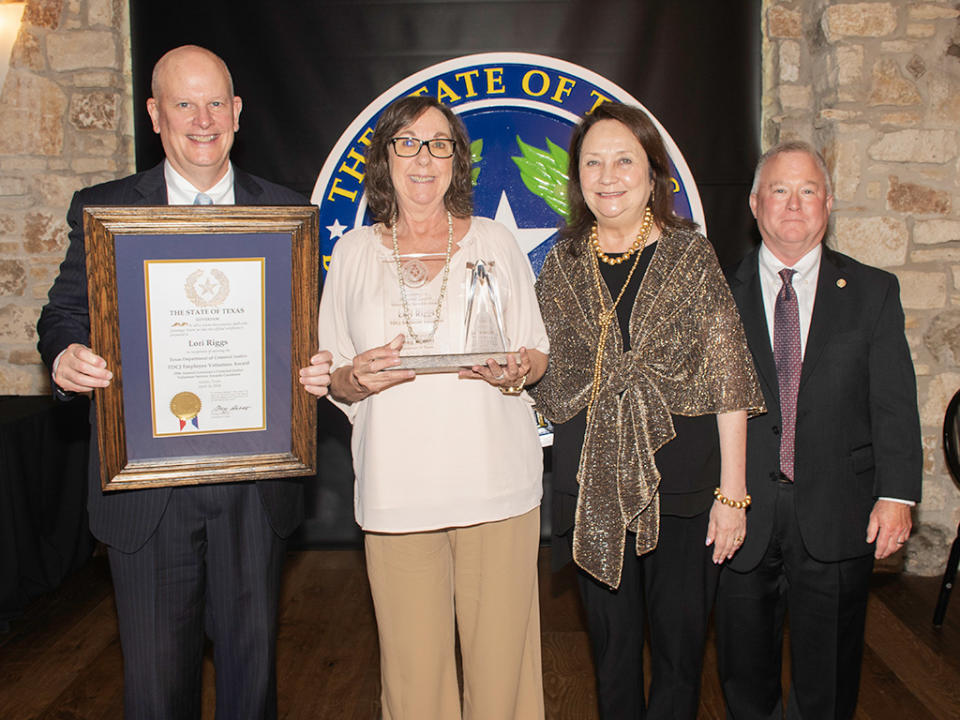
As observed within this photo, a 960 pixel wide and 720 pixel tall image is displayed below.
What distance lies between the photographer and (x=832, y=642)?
2.17 metres

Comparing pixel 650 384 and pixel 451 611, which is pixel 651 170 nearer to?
pixel 650 384

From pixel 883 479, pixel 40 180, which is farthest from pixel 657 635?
pixel 40 180

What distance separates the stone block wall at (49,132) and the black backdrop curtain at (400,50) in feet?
0.47

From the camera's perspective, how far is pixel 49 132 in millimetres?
3895

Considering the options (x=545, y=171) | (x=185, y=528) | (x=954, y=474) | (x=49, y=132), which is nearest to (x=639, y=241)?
(x=185, y=528)

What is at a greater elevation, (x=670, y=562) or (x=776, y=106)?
(x=776, y=106)

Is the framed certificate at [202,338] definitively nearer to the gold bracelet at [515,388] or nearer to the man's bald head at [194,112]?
the man's bald head at [194,112]

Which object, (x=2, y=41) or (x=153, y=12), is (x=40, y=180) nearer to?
(x=153, y=12)

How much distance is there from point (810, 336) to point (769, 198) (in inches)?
16.1

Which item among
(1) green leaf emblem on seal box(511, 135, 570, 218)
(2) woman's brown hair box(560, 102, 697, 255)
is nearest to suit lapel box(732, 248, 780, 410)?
(2) woman's brown hair box(560, 102, 697, 255)

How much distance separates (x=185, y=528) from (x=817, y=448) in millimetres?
1640

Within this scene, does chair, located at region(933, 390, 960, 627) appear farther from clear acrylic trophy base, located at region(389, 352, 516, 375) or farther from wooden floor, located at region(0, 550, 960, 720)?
clear acrylic trophy base, located at region(389, 352, 516, 375)

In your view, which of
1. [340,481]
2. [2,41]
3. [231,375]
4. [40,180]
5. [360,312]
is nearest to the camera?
[231,375]

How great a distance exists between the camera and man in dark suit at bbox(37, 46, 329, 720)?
190 centimetres
